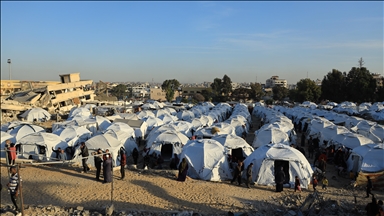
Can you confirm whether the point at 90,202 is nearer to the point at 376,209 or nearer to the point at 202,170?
the point at 202,170

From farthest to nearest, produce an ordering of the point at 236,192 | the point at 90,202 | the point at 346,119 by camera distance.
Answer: the point at 346,119, the point at 236,192, the point at 90,202

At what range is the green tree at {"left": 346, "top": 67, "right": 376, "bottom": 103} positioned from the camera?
61.5 meters

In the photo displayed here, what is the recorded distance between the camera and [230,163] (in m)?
14.4

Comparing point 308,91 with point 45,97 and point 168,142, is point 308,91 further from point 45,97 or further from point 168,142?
point 168,142

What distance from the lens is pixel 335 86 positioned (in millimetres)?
65312

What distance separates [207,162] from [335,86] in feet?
196

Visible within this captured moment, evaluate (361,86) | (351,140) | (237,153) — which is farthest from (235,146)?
(361,86)

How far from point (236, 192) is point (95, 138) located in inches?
313

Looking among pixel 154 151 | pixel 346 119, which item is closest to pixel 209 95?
pixel 346 119

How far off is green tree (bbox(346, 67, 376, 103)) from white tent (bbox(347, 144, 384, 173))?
53.2 meters

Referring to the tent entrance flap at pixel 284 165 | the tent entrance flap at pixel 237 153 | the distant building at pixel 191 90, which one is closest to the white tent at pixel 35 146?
the tent entrance flap at pixel 237 153

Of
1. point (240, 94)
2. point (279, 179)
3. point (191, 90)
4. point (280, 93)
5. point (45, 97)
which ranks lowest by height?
point (280, 93)

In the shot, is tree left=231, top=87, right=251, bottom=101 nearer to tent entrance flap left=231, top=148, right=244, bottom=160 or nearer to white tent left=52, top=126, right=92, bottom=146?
white tent left=52, top=126, right=92, bottom=146

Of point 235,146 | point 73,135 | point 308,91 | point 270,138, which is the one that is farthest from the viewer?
point 308,91
